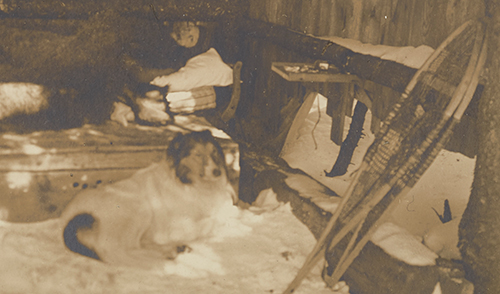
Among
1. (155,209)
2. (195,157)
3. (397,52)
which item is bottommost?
(155,209)

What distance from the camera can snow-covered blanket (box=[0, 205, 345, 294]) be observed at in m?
3.12

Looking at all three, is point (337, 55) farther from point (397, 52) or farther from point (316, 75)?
point (397, 52)

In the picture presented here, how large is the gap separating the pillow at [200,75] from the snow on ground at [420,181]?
1.18 m

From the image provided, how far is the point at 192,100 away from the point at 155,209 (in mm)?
1547

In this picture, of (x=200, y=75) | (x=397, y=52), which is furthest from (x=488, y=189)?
(x=200, y=75)

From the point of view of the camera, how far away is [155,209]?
3.57 metres

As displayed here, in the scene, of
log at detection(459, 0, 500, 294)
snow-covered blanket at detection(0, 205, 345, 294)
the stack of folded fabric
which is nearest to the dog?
snow-covered blanket at detection(0, 205, 345, 294)

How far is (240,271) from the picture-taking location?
3.35 m

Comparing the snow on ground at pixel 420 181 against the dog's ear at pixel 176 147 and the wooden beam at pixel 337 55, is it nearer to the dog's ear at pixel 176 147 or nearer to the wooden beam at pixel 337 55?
the wooden beam at pixel 337 55

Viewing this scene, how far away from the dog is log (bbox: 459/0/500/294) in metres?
2.01

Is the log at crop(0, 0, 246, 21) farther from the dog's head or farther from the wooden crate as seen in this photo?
the dog's head

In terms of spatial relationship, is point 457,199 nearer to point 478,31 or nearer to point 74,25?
point 478,31

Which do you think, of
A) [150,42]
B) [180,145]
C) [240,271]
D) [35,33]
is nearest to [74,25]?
[35,33]

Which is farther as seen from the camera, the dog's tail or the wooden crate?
the wooden crate
